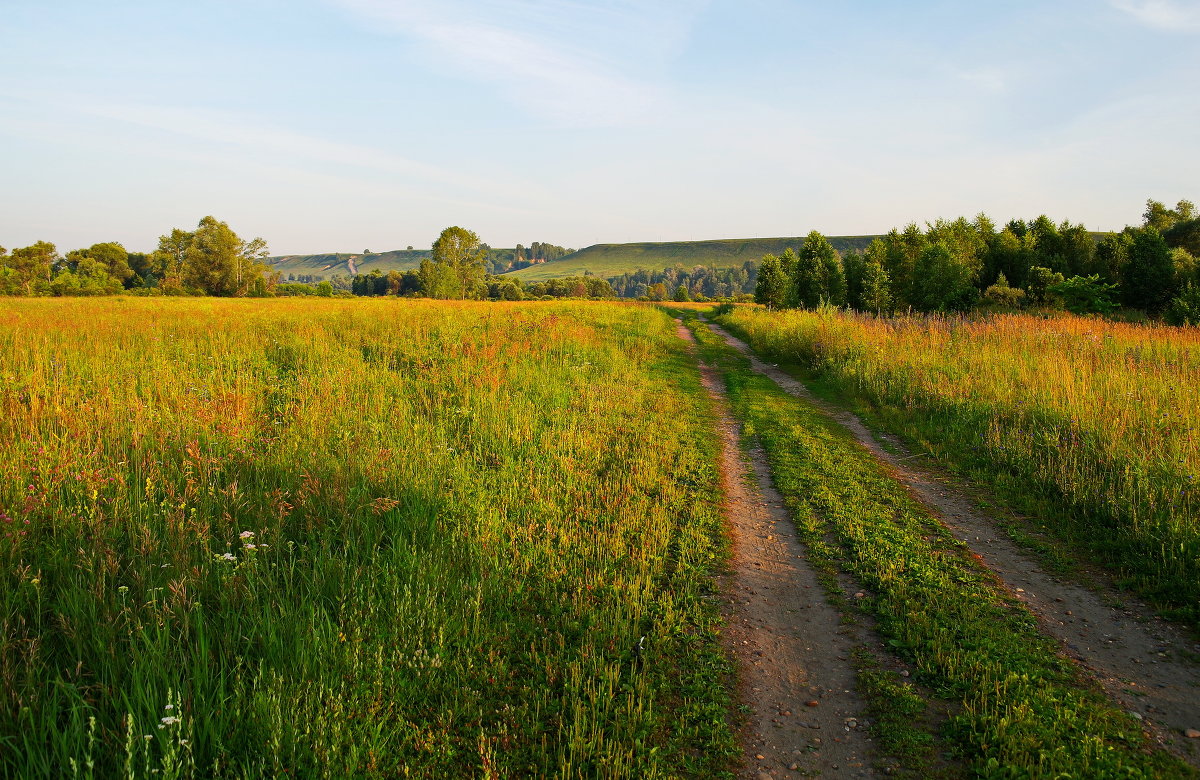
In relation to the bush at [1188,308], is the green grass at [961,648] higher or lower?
lower

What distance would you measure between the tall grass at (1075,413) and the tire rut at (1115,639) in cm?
46

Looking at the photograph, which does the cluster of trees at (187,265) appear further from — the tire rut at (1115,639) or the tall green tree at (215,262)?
the tire rut at (1115,639)

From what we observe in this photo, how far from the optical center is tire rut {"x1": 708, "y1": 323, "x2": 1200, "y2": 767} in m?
3.28

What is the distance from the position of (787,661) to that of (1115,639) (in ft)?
8.41

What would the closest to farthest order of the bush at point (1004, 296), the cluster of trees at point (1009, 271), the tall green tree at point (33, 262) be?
the cluster of trees at point (1009, 271) < the bush at point (1004, 296) < the tall green tree at point (33, 262)

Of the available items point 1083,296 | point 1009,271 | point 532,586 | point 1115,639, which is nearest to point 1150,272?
point 1083,296

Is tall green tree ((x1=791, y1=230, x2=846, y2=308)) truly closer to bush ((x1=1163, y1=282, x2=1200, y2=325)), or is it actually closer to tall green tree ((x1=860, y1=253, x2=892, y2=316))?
tall green tree ((x1=860, y1=253, x2=892, y2=316))

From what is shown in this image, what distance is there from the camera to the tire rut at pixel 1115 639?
3283 mm

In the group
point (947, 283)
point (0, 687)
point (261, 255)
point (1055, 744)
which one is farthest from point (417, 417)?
point (261, 255)

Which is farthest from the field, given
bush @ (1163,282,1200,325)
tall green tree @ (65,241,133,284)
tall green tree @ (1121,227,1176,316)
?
tall green tree @ (65,241,133,284)

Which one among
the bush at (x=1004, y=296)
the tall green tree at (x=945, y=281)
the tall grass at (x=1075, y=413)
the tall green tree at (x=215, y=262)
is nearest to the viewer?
the tall grass at (x=1075, y=413)

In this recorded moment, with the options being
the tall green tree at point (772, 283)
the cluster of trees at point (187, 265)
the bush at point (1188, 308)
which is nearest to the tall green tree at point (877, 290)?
the tall green tree at point (772, 283)

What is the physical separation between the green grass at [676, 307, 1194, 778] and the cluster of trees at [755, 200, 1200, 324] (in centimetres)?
2716

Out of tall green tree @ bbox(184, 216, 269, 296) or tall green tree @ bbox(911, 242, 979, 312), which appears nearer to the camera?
tall green tree @ bbox(911, 242, 979, 312)
